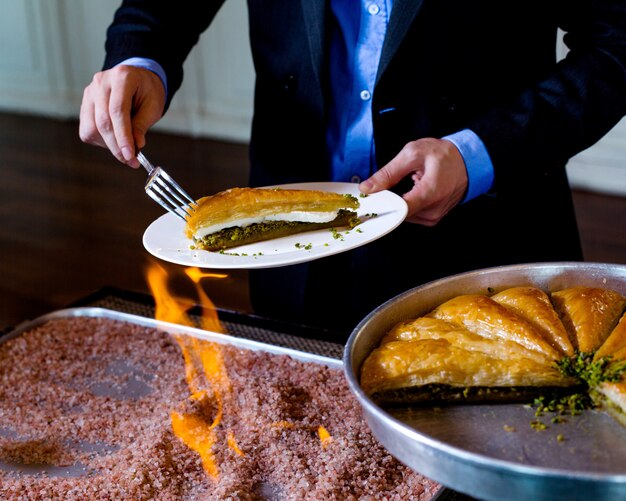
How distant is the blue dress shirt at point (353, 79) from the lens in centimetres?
167

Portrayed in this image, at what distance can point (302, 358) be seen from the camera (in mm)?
1592

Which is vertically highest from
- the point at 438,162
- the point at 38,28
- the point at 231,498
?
the point at 438,162

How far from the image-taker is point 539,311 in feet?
3.84

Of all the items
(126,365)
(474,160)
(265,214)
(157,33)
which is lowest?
(126,365)

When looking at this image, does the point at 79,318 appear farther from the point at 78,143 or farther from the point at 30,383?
the point at 78,143

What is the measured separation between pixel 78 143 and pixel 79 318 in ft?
15.0

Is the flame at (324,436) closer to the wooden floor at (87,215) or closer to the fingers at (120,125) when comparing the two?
the fingers at (120,125)

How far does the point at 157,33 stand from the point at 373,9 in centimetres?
51

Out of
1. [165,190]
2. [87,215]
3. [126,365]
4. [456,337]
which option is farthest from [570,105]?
[87,215]

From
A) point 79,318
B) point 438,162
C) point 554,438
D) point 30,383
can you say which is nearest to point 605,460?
point 554,438

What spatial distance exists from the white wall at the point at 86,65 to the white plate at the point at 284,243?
174 inches

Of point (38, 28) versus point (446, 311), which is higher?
point (446, 311)

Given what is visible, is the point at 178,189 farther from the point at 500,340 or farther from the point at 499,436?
the point at 499,436

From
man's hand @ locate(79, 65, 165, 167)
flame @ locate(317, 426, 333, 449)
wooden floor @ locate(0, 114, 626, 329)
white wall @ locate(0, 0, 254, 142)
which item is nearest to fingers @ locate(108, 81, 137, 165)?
man's hand @ locate(79, 65, 165, 167)
